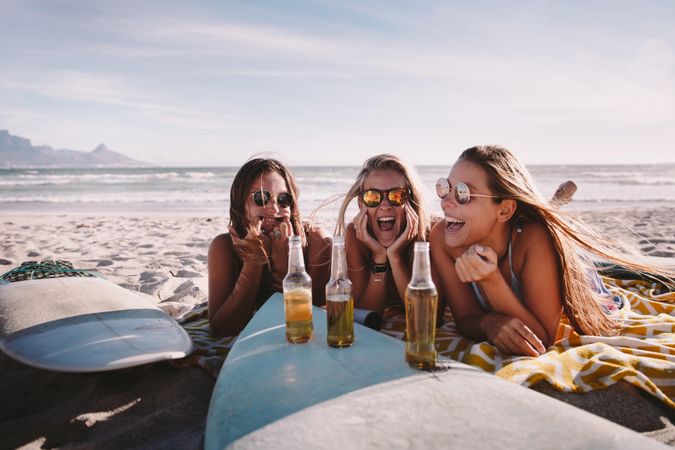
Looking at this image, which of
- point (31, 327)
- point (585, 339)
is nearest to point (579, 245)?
point (585, 339)

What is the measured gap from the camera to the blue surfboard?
1555mm

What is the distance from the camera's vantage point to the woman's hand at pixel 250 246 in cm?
341

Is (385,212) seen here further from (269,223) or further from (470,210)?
(269,223)

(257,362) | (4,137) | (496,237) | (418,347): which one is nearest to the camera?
(418,347)

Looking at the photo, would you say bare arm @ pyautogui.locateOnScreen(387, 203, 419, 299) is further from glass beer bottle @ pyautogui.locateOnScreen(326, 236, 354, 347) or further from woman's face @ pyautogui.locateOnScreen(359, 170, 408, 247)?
glass beer bottle @ pyautogui.locateOnScreen(326, 236, 354, 347)

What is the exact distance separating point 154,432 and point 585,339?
2.59 meters

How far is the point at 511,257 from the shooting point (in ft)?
10.2

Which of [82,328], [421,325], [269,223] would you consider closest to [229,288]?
[269,223]

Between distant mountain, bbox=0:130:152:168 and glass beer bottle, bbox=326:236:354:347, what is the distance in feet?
256

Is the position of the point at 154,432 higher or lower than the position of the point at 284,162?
lower

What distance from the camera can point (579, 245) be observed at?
10.2ft

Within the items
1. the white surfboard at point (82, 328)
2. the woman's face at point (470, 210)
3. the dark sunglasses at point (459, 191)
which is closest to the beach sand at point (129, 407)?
the white surfboard at point (82, 328)

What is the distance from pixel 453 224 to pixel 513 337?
31.1 inches

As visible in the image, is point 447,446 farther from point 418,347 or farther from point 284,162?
point 284,162
